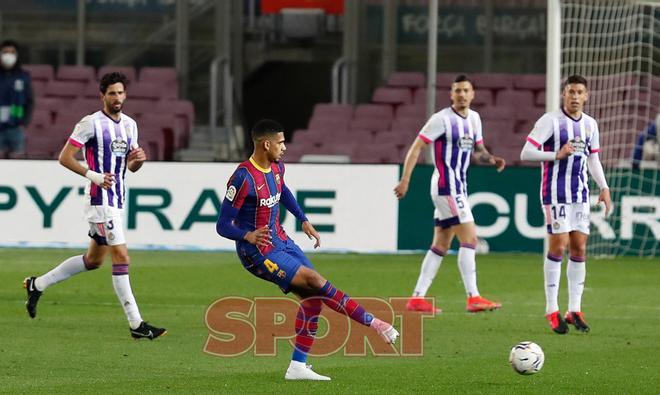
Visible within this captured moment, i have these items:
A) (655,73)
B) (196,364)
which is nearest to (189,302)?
(196,364)

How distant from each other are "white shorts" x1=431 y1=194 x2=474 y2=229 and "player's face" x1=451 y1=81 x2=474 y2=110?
0.76m

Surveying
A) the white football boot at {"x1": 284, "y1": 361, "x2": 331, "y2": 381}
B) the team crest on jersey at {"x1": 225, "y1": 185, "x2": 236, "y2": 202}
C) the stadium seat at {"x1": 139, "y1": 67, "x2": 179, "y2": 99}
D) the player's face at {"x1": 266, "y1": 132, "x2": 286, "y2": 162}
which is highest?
the player's face at {"x1": 266, "y1": 132, "x2": 286, "y2": 162}

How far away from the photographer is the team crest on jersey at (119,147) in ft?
36.5

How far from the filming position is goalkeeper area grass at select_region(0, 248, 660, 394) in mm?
8922

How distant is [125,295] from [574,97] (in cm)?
364

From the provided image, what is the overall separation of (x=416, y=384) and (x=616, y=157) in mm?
12059

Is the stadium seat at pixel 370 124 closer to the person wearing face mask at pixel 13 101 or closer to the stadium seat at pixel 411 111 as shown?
the stadium seat at pixel 411 111

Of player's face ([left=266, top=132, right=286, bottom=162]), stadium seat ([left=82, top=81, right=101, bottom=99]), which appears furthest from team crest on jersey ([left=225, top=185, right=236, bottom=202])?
stadium seat ([left=82, top=81, right=101, bottom=99])

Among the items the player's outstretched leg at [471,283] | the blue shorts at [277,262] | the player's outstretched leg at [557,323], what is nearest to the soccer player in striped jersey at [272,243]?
the blue shorts at [277,262]

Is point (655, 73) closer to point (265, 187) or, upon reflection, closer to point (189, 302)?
point (189, 302)

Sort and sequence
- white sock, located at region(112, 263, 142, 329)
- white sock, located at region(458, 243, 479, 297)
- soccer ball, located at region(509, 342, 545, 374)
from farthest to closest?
white sock, located at region(458, 243, 479, 297)
white sock, located at region(112, 263, 142, 329)
soccer ball, located at region(509, 342, 545, 374)

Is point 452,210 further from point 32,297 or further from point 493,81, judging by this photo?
point 493,81
